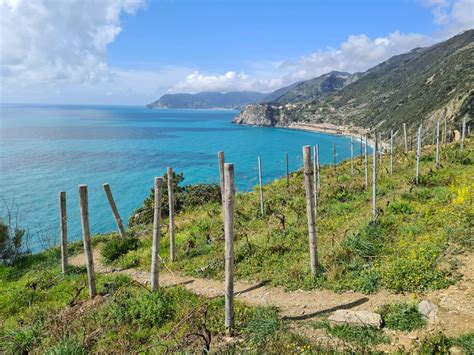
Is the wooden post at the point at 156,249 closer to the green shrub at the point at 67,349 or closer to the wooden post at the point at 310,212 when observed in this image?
the green shrub at the point at 67,349

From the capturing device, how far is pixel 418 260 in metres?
8.73

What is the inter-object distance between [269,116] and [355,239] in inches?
7052

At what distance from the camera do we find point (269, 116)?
18588 centimetres

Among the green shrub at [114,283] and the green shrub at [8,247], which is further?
the green shrub at [8,247]

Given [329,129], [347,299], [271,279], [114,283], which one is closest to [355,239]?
[347,299]

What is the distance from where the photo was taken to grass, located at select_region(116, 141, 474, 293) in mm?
8781

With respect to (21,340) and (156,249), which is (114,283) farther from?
(21,340)

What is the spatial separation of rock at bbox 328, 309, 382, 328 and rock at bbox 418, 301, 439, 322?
864 millimetres

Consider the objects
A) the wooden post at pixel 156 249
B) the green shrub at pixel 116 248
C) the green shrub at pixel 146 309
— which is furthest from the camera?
the green shrub at pixel 116 248

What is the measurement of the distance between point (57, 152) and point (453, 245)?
78.9 m

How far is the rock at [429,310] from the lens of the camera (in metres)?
6.73

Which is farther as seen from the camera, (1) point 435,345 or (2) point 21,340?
(2) point 21,340

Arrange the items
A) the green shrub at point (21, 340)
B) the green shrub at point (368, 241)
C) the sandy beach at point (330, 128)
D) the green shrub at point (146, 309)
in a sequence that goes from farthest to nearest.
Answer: the sandy beach at point (330, 128) < the green shrub at point (368, 241) < the green shrub at point (146, 309) < the green shrub at point (21, 340)

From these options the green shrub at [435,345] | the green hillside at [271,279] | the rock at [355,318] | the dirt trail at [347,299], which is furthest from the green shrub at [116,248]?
the green shrub at [435,345]
